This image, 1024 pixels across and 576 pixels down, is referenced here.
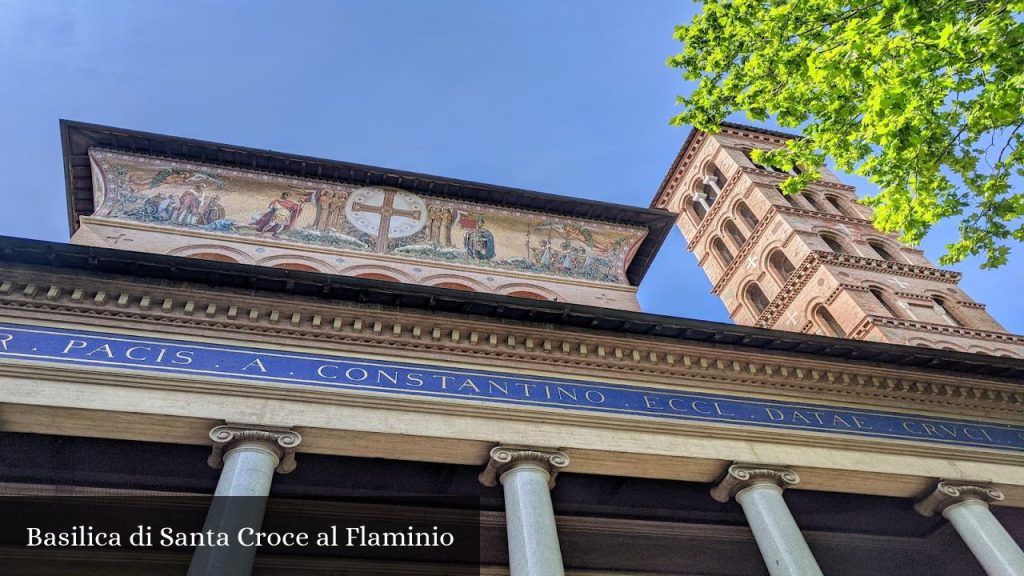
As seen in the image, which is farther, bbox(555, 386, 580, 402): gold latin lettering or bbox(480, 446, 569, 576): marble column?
bbox(555, 386, 580, 402): gold latin lettering

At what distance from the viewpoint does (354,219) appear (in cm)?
1416

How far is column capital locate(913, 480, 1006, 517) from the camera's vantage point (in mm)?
10891

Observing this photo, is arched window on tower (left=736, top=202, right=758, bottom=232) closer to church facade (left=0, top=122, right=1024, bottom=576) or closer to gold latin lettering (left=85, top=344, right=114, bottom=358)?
church facade (left=0, top=122, right=1024, bottom=576)

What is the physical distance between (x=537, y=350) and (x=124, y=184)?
8299mm

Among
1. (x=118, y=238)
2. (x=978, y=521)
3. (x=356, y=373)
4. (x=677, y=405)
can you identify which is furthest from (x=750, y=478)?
(x=118, y=238)

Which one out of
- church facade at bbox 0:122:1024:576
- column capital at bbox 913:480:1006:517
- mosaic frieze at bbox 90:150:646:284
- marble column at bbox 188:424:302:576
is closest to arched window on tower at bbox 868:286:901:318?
church facade at bbox 0:122:1024:576

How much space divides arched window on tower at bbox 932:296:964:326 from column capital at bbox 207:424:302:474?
23297mm

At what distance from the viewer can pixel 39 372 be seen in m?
8.62

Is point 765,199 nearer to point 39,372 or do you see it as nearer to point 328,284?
point 328,284

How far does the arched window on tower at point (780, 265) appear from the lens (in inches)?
1143

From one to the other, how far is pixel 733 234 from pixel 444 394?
2649cm

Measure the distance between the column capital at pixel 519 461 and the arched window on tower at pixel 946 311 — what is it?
2045 cm

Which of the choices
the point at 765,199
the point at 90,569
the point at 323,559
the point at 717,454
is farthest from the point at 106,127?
the point at 765,199

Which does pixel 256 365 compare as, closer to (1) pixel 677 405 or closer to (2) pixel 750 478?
(1) pixel 677 405
